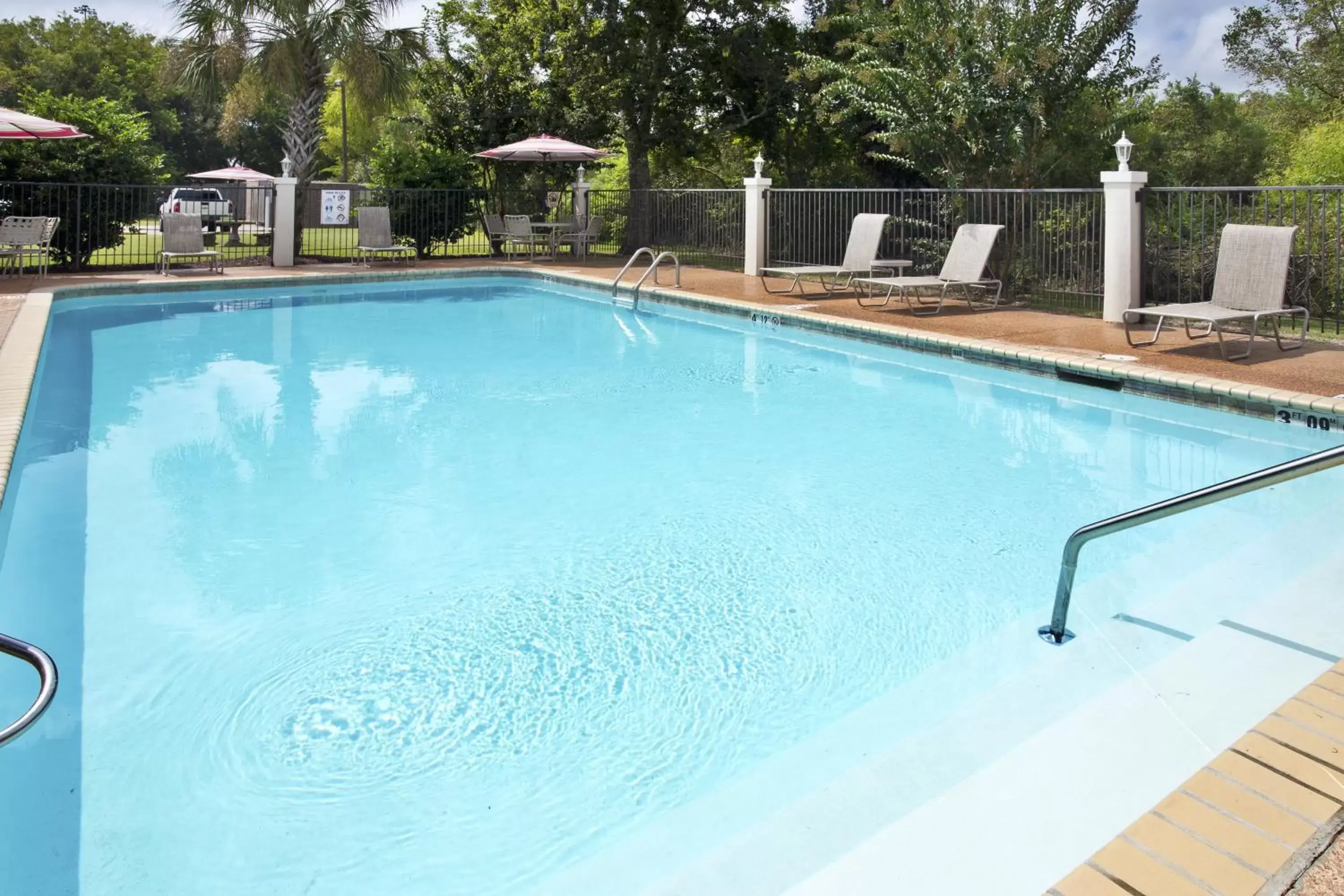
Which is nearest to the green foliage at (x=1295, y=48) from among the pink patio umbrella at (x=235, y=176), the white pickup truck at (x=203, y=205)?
the pink patio umbrella at (x=235, y=176)

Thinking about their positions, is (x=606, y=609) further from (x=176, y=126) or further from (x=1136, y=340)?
(x=176, y=126)

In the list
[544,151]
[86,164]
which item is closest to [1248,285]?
[544,151]

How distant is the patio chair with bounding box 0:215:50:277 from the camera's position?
1349 cm

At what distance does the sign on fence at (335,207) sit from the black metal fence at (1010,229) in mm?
6967

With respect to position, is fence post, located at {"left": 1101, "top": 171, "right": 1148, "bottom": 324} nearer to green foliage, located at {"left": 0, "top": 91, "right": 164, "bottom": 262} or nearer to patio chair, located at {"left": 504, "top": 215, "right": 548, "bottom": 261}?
patio chair, located at {"left": 504, "top": 215, "right": 548, "bottom": 261}

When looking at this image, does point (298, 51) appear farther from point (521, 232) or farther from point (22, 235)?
point (22, 235)

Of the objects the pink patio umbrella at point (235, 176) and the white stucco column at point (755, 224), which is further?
the pink patio umbrella at point (235, 176)

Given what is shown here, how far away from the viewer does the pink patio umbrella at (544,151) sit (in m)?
17.7

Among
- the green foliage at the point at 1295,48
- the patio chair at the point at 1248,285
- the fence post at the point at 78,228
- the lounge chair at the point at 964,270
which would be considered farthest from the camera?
the green foliage at the point at 1295,48

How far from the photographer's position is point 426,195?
61.1ft

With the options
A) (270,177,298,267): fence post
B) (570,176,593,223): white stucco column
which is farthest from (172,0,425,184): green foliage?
(570,176,593,223): white stucco column

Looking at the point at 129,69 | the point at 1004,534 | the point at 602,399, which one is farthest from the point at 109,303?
the point at 129,69

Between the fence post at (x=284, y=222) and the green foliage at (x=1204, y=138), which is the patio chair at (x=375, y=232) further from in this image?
the green foliage at (x=1204, y=138)

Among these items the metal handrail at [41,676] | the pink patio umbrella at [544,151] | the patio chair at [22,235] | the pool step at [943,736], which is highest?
the pink patio umbrella at [544,151]
